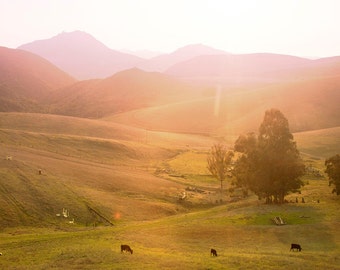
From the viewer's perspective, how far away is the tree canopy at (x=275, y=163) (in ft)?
232

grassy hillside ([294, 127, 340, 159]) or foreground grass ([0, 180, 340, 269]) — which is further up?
grassy hillside ([294, 127, 340, 159])

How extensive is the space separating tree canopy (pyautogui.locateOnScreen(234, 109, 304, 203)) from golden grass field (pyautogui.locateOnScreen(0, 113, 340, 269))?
3717mm

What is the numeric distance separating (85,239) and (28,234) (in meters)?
11.5

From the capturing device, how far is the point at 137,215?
236 feet

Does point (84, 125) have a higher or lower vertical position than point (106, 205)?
higher

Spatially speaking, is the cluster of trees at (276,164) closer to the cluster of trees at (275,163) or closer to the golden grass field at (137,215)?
the cluster of trees at (275,163)

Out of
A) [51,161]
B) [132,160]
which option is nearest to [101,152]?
[132,160]

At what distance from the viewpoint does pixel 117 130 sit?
186 meters

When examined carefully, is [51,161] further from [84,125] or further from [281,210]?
[84,125]

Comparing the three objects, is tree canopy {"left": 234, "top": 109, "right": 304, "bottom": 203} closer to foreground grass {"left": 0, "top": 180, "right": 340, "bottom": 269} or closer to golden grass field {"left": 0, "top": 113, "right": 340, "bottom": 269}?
golden grass field {"left": 0, "top": 113, "right": 340, "bottom": 269}

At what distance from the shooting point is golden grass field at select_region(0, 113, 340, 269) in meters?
36.9

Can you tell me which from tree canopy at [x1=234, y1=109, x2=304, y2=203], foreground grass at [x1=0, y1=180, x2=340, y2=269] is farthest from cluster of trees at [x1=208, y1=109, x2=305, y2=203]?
foreground grass at [x1=0, y1=180, x2=340, y2=269]

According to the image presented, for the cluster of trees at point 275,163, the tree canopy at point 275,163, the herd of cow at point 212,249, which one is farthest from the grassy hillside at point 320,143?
the herd of cow at point 212,249

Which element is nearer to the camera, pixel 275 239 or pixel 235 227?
pixel 275 239
